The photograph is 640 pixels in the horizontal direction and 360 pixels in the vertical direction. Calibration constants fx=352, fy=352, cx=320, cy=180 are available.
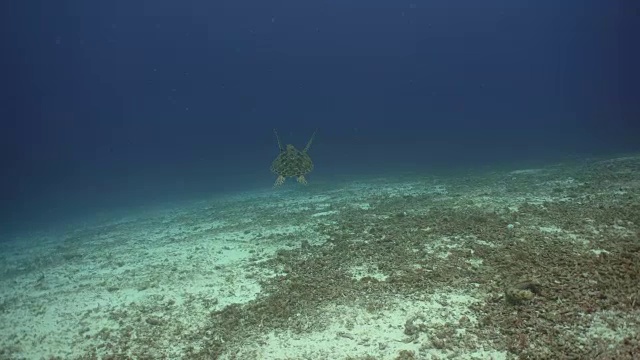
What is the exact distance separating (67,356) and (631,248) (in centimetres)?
978

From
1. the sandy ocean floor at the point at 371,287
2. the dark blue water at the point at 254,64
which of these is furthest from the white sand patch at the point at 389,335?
the dark blue water at the point at 254,64

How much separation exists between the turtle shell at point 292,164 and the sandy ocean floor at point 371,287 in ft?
10.2

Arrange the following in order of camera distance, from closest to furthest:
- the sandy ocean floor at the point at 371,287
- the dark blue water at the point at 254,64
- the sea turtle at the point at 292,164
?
the sandy ocean floor at the point at 371,287
the sea turtle at the point at 292,164
the dark blue water at the point at 254,64

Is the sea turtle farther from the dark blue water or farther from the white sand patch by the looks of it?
the dark blue water

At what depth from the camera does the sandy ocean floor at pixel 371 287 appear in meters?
4.75

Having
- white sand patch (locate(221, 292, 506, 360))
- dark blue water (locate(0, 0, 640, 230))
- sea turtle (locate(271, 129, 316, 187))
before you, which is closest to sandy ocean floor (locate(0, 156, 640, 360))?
white sand patch (locate(221, 292, 506, 360))

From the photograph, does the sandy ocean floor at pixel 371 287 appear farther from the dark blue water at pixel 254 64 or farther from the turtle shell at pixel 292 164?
the dark blue water at pixel 254 64

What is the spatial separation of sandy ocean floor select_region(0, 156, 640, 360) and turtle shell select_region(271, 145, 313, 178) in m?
3.11

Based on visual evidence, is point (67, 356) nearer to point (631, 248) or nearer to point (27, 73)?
point (631, 248)

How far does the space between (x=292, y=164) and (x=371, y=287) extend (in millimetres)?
9229

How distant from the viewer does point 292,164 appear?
1488 centimetres

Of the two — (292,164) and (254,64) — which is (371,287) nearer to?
(292,164)

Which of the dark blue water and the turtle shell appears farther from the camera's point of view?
the dark blue water

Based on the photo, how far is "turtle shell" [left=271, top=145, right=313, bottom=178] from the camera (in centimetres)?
1489
